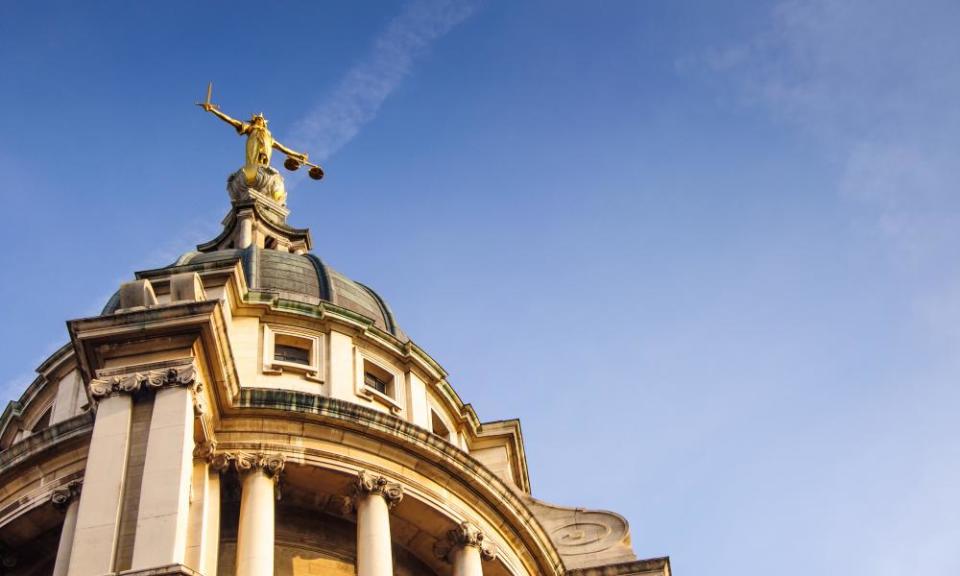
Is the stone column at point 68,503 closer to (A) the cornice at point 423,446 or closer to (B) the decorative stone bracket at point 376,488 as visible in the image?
(A) the cornice at point 423,446

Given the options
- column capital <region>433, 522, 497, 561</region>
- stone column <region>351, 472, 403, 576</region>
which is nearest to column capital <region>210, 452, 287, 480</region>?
stone column <region>351, 472, 403, 576</region>

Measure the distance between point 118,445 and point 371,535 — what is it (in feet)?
24.1

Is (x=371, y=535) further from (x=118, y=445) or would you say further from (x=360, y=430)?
(x=118, y=445)

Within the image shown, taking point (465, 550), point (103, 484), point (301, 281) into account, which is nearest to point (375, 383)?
point (301, 281)

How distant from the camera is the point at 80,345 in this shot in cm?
2859

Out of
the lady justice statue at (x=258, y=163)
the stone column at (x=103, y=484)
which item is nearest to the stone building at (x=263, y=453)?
the stone column at (x=103, y=484)

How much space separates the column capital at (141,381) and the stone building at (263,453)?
1.6 inches

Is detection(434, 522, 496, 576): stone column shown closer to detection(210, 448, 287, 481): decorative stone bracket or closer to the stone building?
the stone building

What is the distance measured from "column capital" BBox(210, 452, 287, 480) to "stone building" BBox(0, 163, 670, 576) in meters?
0.04

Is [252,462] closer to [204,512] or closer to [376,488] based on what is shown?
[204,512]

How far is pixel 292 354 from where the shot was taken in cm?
3791

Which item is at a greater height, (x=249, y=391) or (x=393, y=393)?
(x=393, y=393)

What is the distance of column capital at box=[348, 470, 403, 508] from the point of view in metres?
32.8

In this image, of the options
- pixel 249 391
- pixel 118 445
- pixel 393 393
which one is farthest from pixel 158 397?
pixel 393 393
